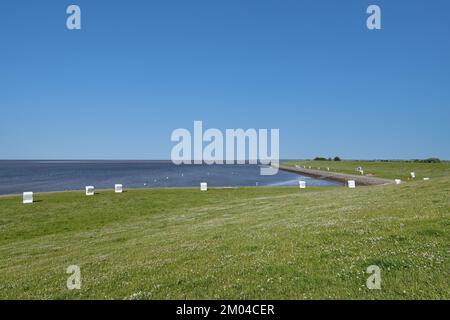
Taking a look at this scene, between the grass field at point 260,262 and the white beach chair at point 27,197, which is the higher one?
the grass field at point 260,262

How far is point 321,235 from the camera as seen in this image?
12758mm

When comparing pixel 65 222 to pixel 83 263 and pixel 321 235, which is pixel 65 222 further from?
pixel 321 235

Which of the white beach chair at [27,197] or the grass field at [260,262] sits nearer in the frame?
the grass field at [260,262]

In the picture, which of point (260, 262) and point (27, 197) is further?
point (27, 197)

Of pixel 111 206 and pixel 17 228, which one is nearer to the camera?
pixel 17 228

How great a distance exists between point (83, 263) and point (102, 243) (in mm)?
5540

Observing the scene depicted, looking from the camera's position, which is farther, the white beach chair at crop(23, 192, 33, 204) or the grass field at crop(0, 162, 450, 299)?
the white beach chair at crop(23, 192, 33, 204)

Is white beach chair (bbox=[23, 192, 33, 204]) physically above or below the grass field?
below

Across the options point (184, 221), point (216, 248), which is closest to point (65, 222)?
point (184, 221)

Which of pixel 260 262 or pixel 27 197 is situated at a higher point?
pixel 260 262
